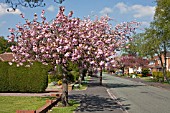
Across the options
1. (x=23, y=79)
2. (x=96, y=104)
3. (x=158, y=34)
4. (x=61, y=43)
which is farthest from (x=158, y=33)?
(x=61, y=43)

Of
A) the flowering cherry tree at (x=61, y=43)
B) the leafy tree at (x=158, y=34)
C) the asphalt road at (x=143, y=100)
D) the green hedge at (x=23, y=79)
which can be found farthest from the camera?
the leafy tree at (x=158, y=34)

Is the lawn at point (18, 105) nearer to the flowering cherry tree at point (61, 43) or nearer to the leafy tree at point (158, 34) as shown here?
the flowering cherry tree at point (61, 43)

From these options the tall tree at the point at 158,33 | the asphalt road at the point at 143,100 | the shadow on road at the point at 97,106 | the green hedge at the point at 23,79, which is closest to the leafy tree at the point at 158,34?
the tall tree at the point at 158,33

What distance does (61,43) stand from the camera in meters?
13.1

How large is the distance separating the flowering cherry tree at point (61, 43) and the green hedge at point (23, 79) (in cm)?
902

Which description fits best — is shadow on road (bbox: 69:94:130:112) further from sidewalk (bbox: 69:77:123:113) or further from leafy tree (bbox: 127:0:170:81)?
leafy tree (bbox: 127:0:170:81)

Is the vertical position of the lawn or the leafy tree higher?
the leafy tree

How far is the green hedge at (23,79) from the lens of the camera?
2403 centimetres

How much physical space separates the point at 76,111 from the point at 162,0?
32393 millimetres

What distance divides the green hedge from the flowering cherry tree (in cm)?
902

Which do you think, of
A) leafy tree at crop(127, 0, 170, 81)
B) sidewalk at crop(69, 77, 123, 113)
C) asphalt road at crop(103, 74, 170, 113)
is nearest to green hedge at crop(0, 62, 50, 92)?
sidewalk at crop(69, 77, 123, 113)

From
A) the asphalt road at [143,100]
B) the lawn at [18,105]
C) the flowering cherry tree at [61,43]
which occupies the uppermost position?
the flowering cherry tree at [61,43]

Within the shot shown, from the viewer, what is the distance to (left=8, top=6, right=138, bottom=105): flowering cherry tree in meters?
13.3

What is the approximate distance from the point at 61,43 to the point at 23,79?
11789 mm
